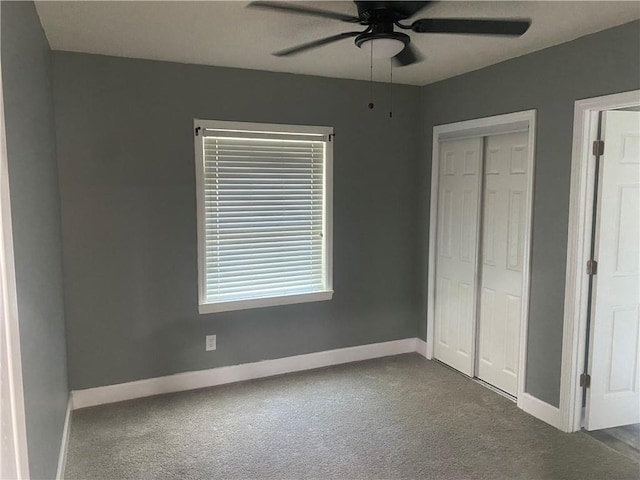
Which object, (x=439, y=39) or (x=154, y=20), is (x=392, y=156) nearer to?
(x=439, y=39)

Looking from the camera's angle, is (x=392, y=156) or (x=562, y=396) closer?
(x=562, y=396)

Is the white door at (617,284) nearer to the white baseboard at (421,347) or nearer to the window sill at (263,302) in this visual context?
the white baseboard at (421,347)

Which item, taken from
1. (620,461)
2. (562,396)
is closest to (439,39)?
(562,396)

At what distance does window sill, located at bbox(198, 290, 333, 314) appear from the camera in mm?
3574

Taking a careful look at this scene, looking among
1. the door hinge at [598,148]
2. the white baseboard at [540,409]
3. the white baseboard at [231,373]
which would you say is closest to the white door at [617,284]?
the door hinge at [598,148]

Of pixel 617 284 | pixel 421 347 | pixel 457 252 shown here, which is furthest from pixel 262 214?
pixel 617 284

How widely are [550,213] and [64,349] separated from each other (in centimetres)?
320

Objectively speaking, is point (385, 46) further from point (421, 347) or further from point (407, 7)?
point (421, 347)

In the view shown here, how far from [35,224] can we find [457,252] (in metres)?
3.02

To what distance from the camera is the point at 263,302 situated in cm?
374

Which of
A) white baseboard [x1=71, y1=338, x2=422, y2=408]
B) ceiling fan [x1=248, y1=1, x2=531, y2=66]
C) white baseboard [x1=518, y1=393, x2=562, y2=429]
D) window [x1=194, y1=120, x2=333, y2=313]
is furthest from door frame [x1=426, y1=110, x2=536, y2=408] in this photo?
ceiling fan [x1=248, y1=1, x2=531, y2=66]

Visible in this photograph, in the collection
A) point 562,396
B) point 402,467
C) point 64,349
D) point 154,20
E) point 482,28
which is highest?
point 154,20

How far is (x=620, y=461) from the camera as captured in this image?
2.68 metres

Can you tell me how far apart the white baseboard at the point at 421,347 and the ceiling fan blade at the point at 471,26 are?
2916 millimetres
